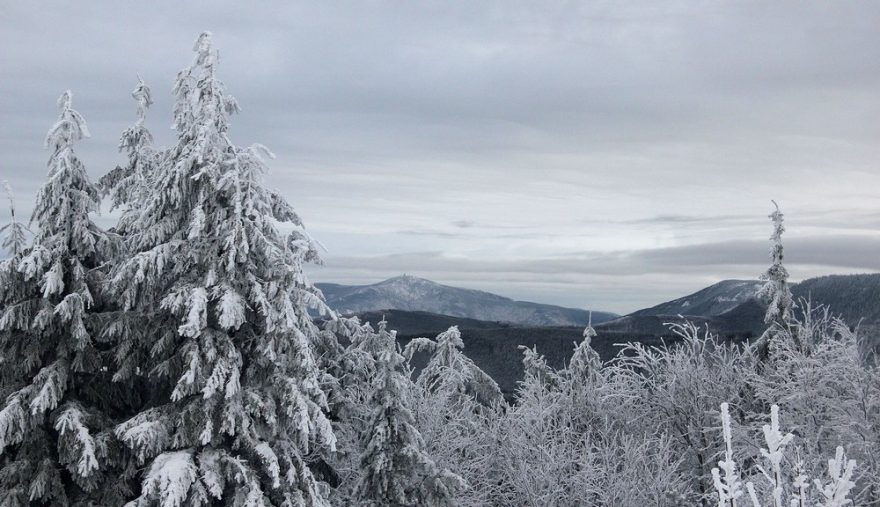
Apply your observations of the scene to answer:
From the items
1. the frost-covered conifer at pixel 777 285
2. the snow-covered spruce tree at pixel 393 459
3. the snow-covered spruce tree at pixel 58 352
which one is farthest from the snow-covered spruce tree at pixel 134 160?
the frost-covered conifer at pixel 777 285

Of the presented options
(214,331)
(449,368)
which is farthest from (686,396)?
(214,331)

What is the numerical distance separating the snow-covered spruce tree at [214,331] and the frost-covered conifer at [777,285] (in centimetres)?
1637

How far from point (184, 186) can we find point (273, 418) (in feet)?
19.0

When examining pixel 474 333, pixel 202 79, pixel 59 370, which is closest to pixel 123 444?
pixel 59 370

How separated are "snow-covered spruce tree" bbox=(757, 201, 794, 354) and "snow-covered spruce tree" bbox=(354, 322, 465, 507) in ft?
43.6

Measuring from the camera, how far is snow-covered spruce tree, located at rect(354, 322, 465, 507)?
66.0ft

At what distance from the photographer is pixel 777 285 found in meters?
26.5

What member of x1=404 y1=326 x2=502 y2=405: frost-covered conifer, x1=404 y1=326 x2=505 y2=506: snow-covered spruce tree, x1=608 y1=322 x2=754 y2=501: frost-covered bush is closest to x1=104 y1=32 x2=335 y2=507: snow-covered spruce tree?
x1=404 y1=326 x2=505 y2=506: snow-covered spruce tree

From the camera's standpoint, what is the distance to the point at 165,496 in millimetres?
15305

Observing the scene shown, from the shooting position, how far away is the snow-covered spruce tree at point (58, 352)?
17641 millimetres

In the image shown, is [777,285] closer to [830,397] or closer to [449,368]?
[830,397]

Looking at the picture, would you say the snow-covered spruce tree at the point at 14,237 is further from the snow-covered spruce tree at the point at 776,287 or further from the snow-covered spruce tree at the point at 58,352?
the snow-covered spruce tree at the point at 776,287

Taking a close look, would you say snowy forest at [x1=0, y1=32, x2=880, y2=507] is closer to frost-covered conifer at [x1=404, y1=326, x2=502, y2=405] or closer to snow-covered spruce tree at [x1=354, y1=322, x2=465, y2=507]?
snow-covered spruce tree at [x1=354, y1=322, x2=465, y2=507]

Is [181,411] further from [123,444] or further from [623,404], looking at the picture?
[623,404]
